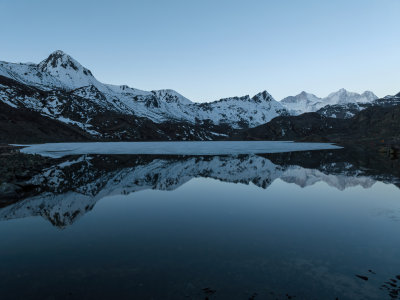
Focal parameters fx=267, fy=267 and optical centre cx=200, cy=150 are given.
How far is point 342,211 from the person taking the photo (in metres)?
23.1

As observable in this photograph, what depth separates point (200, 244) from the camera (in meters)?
15.8

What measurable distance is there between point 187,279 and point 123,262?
362cm

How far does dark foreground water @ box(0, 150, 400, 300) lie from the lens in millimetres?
11195

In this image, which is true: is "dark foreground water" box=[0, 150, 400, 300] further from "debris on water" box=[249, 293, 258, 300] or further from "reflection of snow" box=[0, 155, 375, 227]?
"reflection of snow" box=[0, 155, 375, 227]

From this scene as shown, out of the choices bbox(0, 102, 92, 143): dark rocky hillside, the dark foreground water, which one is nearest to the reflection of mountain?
the dark foreground water

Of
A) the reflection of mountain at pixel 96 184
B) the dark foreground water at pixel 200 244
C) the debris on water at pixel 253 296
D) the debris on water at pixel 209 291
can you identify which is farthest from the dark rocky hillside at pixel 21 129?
the debris on water at pixel 253 296

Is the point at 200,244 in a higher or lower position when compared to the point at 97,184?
lower

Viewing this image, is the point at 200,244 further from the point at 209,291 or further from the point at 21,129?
the point at 21,129

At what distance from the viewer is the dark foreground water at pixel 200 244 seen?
36.7ft

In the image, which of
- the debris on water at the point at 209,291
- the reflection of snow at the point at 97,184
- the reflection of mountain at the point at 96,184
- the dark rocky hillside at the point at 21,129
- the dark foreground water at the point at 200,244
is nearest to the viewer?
the debris on water at the point at 209,291

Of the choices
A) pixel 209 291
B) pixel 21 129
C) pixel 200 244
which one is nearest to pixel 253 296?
pixel 209 291

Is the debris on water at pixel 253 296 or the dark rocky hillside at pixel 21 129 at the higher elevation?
the dark rocky hillside at pixel 21 129

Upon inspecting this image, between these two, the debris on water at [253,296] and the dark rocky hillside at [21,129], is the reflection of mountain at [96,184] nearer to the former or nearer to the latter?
the debris on water at [253,296]

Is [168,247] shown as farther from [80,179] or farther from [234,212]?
[80,179]
